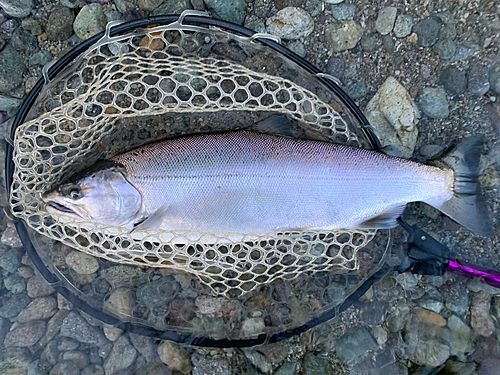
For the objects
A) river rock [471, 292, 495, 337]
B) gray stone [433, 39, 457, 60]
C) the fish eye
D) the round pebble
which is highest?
gray stone [433, 39, 457, 60]

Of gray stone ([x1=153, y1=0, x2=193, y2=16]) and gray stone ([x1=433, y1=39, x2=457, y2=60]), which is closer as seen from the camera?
gray stone ([x1=153, y1=0, x2=193, y2=16])

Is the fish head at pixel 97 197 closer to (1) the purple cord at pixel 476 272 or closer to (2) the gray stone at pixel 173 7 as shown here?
(2) the gray stone at pixel 173 7

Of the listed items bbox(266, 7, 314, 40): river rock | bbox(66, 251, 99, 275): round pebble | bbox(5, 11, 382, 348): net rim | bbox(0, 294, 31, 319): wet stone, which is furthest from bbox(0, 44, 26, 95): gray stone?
bbox(266, 7, 314, 40): river rock

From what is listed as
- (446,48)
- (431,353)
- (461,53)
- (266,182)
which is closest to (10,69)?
(266,182)

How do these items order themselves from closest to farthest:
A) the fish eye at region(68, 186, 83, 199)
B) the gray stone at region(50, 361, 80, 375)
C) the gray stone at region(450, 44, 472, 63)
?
the fish eye at region(68, 186, 83, 199) → the gray stone at region(50, 361, 80, 375) → the gray stone at region(450, 44, 472, 63)

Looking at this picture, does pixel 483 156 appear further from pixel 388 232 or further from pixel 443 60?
pixel 388 232

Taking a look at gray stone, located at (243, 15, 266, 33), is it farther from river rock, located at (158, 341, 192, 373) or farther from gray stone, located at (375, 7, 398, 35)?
river rock, located at (158, 341, 192, 373)

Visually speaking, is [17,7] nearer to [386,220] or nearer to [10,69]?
[10,69]

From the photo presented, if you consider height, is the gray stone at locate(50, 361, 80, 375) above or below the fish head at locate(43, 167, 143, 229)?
below
